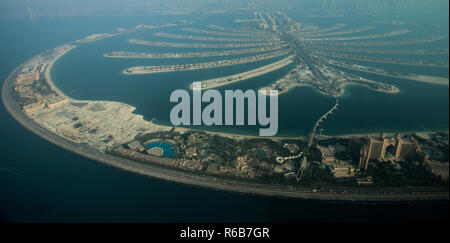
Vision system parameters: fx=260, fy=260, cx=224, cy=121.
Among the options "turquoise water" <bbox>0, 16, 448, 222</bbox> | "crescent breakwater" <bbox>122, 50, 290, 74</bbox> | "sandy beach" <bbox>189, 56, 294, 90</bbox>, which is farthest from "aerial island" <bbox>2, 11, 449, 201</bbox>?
"crescent breakwater" <bbox>122, 50, 290, 74</bbox>

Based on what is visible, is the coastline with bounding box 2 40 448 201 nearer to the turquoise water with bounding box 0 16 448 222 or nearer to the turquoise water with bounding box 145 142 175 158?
the turquoise water with bounding box 0 16 448 222

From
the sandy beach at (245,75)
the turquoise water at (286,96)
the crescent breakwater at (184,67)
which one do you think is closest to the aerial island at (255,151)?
the sandy beach at (245,75)

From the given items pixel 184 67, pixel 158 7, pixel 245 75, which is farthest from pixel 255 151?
pixel 158 7

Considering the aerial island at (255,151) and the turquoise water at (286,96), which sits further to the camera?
the turquoise water at (286,96)

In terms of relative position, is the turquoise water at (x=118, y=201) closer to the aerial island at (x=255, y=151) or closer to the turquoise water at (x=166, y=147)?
the aerial island at (x=255, y=151)

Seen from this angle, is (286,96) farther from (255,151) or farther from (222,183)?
(222,183)

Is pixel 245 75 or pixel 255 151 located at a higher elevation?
pixel 245 75

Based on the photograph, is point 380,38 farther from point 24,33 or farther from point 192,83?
point 24,33

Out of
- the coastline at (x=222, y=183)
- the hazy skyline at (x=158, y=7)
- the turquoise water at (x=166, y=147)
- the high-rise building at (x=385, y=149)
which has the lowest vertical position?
the coastline at (x=222, y=183)
